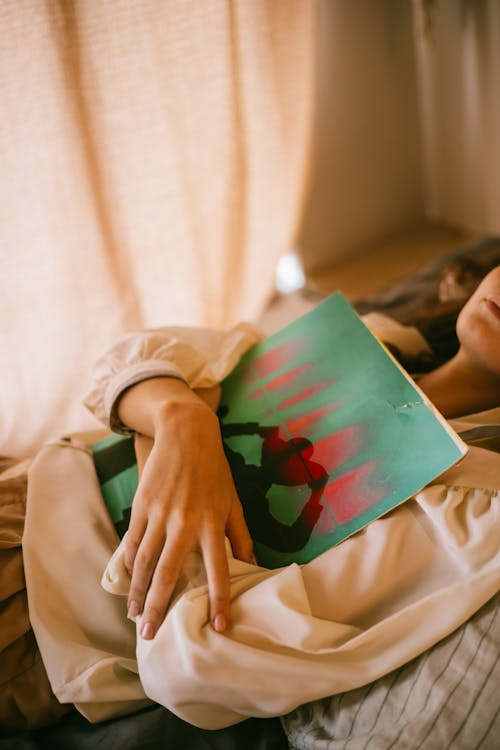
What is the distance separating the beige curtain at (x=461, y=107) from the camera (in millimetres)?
1756

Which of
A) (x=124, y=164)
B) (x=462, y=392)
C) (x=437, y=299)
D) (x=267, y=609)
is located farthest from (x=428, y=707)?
(x=124, y=164)

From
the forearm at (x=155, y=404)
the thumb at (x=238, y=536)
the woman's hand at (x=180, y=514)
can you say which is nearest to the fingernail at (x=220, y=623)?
the woman's hand at (x=180, y=514)

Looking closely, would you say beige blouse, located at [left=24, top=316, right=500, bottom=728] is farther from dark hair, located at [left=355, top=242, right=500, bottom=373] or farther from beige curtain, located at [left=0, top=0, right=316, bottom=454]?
beige curtain, located at [left=0, top=0, right=316, bottom=454]

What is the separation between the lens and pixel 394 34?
1.94 m

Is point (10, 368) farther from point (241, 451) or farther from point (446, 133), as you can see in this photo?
point (446, 133)

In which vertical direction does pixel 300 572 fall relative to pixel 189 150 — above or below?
below

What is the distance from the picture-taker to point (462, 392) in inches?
35.7

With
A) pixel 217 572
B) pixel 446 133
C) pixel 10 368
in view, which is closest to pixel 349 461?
pixel 217 572

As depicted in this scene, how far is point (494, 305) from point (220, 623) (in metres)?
0.56

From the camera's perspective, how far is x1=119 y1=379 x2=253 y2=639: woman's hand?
63cm

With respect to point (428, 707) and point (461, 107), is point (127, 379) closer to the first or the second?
point (428, 707)

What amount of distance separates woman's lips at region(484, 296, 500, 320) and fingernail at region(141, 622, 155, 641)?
1.96 feet

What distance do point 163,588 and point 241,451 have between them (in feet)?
0.78

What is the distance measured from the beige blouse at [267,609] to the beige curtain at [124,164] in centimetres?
60
